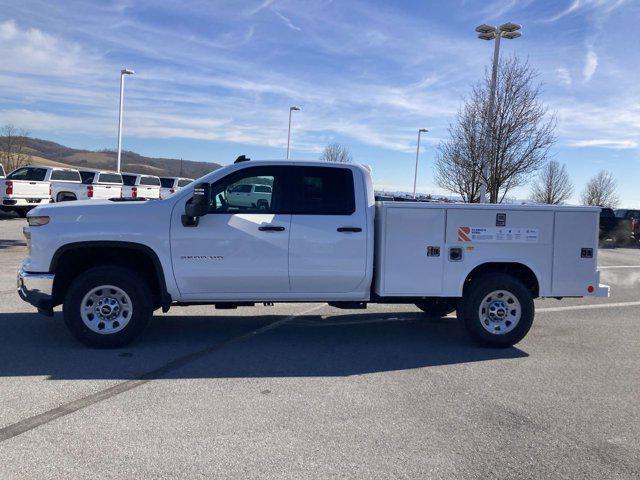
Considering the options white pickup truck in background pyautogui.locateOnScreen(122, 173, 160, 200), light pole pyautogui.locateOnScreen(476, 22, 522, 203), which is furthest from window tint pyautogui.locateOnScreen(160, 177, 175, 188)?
light pole pyautogui.locateOnScreen(476, 22, 522, 203)

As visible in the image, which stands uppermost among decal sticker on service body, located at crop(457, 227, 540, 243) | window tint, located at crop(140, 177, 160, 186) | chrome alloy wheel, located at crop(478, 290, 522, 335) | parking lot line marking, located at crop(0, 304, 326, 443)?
window tint, located at crop(140, 177, 160, 186)

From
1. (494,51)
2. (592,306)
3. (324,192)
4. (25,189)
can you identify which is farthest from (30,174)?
(592,306)

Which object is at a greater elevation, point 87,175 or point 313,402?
point 87,175

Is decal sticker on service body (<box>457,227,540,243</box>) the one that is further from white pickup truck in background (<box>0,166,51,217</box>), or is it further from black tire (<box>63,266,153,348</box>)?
white pickup truck in background (<box>0,166,51,217</box>)

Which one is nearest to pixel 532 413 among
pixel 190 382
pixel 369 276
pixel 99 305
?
pixel 369 276

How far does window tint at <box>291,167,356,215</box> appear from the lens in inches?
247

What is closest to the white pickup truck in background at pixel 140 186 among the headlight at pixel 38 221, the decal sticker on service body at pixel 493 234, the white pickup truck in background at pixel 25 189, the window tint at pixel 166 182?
the window tint at pixel 166 182

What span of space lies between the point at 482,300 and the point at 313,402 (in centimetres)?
267

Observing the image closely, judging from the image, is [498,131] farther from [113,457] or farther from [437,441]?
[113,457]

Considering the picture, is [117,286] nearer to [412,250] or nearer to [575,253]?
[412,250]

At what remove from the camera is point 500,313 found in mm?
6559

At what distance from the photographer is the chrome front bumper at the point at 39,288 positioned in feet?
19.2

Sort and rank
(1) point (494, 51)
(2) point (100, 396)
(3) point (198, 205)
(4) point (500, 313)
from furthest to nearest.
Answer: (1) point (494, 51) → (4) point (500, 313) → (3) point (198, 205) → (2) point (100, 396)

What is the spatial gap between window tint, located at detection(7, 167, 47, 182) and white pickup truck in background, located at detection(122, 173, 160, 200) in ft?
13.1
